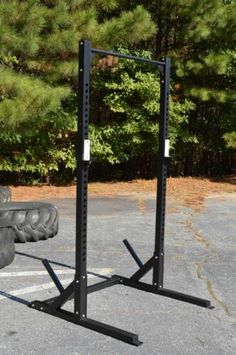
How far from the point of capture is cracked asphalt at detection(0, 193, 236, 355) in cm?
355

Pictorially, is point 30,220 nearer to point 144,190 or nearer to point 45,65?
point 45,65

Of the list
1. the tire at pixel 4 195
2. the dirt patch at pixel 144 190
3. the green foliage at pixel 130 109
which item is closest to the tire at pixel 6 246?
the tire at pixel 4 195

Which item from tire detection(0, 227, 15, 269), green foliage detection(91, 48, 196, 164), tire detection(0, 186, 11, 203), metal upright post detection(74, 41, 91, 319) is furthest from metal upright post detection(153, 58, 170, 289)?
green foliage detection(91, 48, 196, 164)

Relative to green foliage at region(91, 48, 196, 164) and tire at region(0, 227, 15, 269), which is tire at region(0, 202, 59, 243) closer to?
tire at region(0, 227, 15, 269)

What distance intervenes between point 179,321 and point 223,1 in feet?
37.4

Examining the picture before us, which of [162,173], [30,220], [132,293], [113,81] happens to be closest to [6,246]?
[30,220]

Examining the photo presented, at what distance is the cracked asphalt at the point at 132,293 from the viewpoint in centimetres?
355

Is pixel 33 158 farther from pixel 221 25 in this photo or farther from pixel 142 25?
pixel 221 25

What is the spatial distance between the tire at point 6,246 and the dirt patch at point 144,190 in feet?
→ 17.2

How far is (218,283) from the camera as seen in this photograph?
502 centimetres

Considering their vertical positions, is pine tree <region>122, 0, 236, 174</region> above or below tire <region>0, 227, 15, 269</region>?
above

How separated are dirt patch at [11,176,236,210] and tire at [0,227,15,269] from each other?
526cm

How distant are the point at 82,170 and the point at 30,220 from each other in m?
2.86

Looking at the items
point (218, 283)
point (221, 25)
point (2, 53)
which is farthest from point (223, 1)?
point (218, 283)
